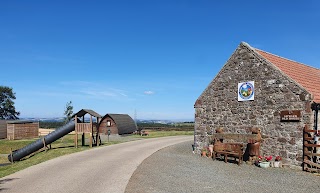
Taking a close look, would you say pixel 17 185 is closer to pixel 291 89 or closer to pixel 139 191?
pixel 139 191

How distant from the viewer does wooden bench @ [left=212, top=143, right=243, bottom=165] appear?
50.4 ft

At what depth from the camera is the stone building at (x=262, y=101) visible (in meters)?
14.0

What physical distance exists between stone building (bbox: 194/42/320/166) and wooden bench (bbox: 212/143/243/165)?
122 cm

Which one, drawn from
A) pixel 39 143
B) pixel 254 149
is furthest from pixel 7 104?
pixel 254 149

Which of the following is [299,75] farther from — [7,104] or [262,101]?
[7,104]

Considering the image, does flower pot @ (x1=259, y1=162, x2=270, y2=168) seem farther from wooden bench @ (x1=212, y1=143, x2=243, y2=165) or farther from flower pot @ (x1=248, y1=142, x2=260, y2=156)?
wooden bench @ (x1=212, y1=143, x2=243, y2=165)

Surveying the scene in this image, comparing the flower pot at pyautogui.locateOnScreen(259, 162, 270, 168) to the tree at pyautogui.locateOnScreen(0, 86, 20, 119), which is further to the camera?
the tree at pyautogui.locateOnScreen(0, 86, 20, 119)

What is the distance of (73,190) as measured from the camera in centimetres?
947

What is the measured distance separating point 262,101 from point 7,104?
235 ft

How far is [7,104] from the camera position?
236 ft

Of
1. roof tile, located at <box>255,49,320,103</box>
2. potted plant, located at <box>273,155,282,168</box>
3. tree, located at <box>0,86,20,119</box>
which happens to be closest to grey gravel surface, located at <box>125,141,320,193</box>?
potted plant, located at <box>273,155,282,168</box>

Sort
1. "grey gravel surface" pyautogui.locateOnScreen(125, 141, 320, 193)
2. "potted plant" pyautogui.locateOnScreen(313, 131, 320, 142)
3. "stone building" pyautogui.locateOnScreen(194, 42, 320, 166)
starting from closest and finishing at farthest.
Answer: "grey gravel surface" pyautogui.locateOnScreen(125, 141, 320, 193)
"potted plant" pyautogui.locateOnScreen(313, 131, 320, 142)
"stone building" pyautogui.locateOnScreen(194, 42, 320, 166)

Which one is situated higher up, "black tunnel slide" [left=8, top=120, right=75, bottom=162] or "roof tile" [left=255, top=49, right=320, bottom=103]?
"roof tile" [left=255, top=49, right=320, bottom=103]

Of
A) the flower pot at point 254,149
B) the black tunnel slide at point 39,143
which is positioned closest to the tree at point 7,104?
the black tunnel slide at point 39,143
